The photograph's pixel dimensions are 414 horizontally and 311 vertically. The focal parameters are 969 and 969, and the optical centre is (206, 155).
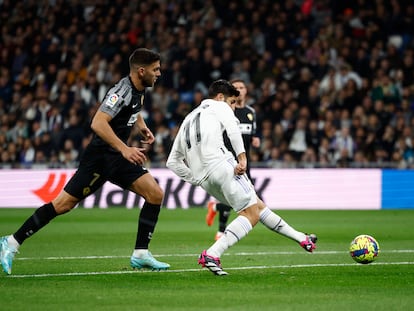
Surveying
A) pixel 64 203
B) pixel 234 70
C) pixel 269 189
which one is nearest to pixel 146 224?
pixel 64 203

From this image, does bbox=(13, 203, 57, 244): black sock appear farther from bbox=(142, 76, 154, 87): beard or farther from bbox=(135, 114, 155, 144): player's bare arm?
bbox=(142, 76, 154, 87): beard

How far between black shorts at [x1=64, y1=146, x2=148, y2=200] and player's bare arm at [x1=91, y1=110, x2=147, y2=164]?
402mm

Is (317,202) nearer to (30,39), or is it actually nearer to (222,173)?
(30,39)

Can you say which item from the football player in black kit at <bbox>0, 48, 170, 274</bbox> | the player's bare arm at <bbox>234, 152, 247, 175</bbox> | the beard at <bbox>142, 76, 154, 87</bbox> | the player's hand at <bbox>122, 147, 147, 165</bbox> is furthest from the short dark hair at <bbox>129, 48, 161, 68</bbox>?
the player's bare arm at <bbox>234, 152, 247, 175</bbox>

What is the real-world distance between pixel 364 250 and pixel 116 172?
284cm

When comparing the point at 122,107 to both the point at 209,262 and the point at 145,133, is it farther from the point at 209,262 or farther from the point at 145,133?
the point at 209,262

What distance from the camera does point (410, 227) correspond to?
1728 cm

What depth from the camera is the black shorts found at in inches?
400

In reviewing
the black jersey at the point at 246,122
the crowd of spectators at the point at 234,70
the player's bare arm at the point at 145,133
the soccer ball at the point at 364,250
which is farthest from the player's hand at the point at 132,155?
the crowd of spectators at the point at 234,70

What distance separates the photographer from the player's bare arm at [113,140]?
9688 millimetres

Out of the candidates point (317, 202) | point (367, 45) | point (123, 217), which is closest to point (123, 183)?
point (123, 217)

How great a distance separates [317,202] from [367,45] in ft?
17.1

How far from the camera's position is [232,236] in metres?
9.89

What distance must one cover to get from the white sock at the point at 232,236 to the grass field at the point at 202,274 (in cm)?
30
